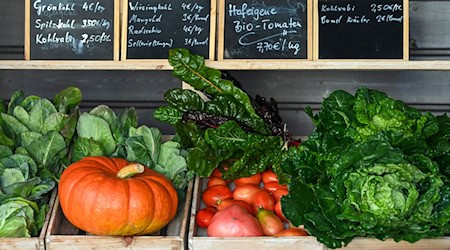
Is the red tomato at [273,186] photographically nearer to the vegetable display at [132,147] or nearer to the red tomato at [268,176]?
the red tomato at [268,176]

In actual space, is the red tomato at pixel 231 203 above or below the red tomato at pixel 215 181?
below

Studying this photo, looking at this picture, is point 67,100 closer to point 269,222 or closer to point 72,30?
point 72,30

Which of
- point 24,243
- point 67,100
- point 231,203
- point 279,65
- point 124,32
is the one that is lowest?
point 24,243

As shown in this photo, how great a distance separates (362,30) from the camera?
9.93ft

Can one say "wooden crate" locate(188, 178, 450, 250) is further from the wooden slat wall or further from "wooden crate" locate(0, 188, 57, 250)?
the wooden slat wall

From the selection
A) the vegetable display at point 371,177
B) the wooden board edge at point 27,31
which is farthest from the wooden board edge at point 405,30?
the wooden board edge at point 27,31

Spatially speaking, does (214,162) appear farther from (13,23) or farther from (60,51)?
(13,23)

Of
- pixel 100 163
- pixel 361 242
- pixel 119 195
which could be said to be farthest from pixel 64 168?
pixel 361 242

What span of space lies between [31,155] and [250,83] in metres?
1.50

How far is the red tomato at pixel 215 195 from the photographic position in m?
2.76

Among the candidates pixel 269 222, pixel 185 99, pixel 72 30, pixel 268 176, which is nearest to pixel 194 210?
pixel 269 222

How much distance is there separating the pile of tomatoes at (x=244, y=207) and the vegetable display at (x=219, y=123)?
0.06 metres

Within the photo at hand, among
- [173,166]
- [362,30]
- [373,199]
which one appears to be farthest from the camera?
[362,30]

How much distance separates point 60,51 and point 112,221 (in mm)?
920
